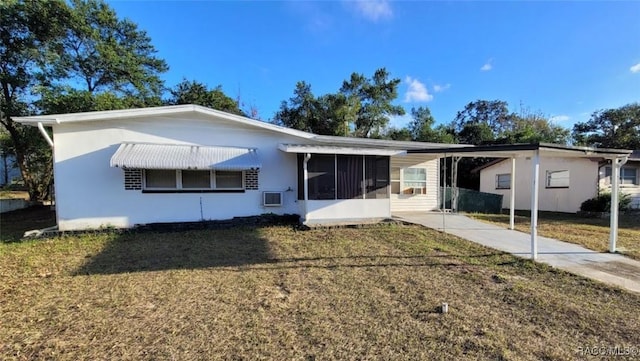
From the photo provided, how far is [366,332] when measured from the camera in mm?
3496

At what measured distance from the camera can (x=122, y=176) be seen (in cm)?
923

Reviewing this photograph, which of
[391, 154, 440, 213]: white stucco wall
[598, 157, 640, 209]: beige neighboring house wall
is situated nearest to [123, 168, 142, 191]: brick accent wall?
[391, 154, 440, 213]: white stucco wall

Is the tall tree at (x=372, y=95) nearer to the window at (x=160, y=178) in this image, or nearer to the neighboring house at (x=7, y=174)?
the window at (x=160, y=178)

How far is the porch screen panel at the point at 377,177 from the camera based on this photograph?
10.5m

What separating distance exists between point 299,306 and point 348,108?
2569cm

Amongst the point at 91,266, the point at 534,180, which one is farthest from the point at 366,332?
the point at 91,266

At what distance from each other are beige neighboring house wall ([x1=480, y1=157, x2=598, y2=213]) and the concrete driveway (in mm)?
9699

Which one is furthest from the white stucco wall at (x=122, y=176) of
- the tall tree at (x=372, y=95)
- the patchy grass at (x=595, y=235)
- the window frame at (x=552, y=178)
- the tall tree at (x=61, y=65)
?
the tall tree at (x=372, y=95)

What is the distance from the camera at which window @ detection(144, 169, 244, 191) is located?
9.55 meters

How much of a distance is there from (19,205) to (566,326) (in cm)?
2419

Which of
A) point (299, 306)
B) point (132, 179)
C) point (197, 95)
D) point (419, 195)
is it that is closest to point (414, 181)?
point (419, 195)

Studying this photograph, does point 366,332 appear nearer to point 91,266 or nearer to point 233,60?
point 91,266

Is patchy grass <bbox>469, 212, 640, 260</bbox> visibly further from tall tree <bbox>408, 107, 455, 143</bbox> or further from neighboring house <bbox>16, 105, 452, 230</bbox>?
A: tall tree <bbox>408, 107, 455, 143</bbox>

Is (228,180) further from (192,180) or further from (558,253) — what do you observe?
(558,253)
